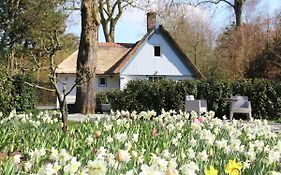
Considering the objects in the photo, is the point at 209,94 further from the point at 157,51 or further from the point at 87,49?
the point at 157,51

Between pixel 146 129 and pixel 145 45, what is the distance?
30484mm

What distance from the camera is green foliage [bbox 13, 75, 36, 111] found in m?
23.6

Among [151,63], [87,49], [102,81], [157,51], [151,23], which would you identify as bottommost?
[102,81]

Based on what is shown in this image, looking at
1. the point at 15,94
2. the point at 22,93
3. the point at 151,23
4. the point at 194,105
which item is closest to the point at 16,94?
the point at 15,94

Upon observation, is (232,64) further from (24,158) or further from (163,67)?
(24,158)

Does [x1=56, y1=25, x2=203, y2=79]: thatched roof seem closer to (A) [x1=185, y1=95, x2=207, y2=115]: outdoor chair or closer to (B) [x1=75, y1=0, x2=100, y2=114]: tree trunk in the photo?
(B) [x1=75, y1=0, x2=100, y2=114]: tree trunk

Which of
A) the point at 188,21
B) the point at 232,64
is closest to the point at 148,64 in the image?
the point at 188,21

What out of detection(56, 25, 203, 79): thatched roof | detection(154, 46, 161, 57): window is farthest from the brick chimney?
detection(154, 46, 161, 57): window

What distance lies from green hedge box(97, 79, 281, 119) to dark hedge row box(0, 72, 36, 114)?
4.78 meters

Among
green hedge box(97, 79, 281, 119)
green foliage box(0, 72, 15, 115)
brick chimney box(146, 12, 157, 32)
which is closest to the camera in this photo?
green foliage box(0, 72, 15, 115)

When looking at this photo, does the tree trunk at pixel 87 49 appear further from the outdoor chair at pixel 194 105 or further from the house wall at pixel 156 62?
the house wall at pixel 156 62

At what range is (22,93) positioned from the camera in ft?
79.9

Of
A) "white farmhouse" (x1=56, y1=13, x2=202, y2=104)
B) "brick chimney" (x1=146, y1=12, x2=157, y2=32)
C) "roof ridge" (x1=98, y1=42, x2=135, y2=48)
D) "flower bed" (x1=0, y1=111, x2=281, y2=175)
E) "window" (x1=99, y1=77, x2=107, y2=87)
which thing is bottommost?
"flower bed" (x1=0, y1=111, x2=281, y2=175)

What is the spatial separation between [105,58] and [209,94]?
2222 centimetres
